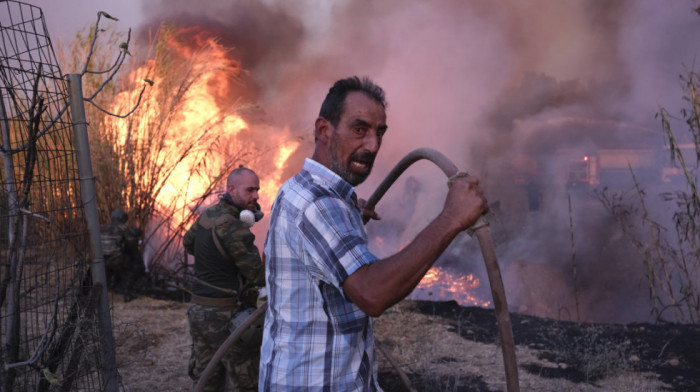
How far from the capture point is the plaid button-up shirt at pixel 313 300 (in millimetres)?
1584

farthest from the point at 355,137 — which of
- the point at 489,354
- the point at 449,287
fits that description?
the point at 449,287

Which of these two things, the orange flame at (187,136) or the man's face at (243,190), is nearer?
the man's face at (243,190)

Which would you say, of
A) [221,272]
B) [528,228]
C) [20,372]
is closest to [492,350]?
[221,272]

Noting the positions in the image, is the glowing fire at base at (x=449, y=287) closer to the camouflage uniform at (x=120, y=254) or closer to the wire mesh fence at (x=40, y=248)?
the camouflage uniform at (x=120, y=254)

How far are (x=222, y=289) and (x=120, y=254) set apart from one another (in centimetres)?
523

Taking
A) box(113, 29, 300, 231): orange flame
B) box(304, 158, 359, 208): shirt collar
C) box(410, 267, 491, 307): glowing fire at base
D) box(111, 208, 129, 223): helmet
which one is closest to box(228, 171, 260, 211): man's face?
box(304, 158, 359, 208): shirt collar

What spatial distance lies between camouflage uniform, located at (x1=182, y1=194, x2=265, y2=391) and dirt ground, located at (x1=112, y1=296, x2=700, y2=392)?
0.64 meters

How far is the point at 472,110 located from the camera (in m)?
16.0

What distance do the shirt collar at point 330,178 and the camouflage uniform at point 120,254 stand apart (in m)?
7.21

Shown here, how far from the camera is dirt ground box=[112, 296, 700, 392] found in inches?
204

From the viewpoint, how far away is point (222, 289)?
4.16 metres

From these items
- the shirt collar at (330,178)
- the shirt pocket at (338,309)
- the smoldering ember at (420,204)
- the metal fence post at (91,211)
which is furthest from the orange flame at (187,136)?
the shirt pocket at (338,309)

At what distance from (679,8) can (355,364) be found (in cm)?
1510

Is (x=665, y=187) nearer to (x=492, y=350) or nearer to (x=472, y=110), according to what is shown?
(x=472, y=110)
